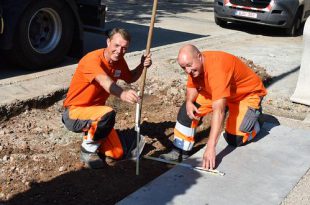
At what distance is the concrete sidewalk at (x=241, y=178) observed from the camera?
3.46 metres

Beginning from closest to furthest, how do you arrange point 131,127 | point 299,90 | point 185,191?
point 185,191 → point 131,127 → point 299,90

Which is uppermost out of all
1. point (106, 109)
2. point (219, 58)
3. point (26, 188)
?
point (219, 58)

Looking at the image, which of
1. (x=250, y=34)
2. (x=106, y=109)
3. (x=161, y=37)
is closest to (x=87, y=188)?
(x=106, y=109)

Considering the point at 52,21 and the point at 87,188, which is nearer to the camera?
the point at 87,188

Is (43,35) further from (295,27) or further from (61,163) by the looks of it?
(295,27)

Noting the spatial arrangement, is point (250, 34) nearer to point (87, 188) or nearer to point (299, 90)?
point (299, 90)

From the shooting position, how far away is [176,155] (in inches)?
168

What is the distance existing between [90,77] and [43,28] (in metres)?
2.75

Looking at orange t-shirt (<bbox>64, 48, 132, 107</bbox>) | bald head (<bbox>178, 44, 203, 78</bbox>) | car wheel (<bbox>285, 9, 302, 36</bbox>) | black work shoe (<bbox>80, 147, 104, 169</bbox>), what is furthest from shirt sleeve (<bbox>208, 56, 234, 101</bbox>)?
car wheel (<bbox>285, 9, 302, 36</bbox>)

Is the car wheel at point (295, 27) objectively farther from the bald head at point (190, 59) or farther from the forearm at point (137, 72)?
the bald head at point (190, 59)

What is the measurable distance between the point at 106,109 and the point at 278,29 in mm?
9406

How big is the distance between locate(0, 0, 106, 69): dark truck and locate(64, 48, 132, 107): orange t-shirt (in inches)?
81.1

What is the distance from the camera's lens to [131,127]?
493 cm

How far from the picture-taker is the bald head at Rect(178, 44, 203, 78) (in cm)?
357
